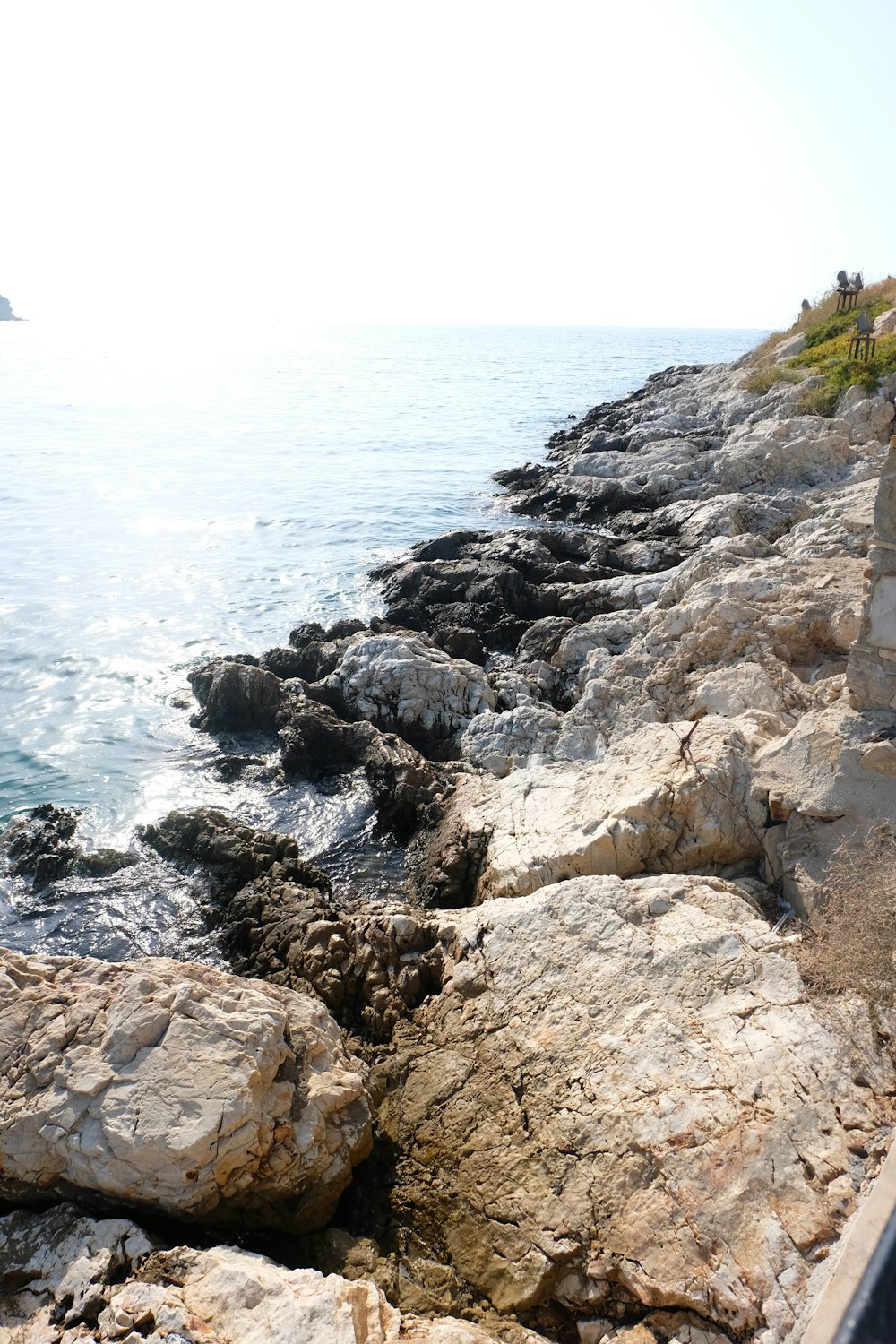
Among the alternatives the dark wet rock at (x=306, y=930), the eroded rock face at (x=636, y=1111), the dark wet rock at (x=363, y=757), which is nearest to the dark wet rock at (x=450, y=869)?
the dark wet rock at (x=306, y=930)

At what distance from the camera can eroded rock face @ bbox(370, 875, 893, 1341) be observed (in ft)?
14.6

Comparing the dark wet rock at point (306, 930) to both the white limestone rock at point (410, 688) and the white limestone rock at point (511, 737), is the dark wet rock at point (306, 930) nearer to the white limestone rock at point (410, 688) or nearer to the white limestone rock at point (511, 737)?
the white limestone rock at point (511, 737)

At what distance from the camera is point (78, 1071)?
5289 mm

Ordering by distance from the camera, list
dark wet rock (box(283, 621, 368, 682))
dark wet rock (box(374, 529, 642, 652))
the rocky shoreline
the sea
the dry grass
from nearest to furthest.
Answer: the rocky shoreline < the dry grass < the sea < dark wet rock (box(283, 621, 368, 682)) < dark wet rock (box(374, 529, 642, 652))

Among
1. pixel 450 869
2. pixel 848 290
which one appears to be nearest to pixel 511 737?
pixel 450 869

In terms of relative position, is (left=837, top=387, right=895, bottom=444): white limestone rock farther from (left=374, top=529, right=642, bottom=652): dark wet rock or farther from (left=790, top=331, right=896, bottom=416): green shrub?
(left=374, top=529, right=642, bottom=652): dark wet rock

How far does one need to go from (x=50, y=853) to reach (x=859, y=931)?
30.5ft

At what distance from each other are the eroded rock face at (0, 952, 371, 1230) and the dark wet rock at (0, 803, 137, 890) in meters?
4.56

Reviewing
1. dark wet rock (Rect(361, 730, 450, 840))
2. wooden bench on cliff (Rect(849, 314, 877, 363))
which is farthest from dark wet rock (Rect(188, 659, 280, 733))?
wooden bench on cliff (Rect(849, 314, 877, 363))

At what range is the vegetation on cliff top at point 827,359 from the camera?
69.7 feet

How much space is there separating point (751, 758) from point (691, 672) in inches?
106

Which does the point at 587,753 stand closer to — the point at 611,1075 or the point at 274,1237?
the point at 611,1075

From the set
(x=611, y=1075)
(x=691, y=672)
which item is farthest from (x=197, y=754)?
(x=611, y=1075)

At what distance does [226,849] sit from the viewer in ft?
32.8
